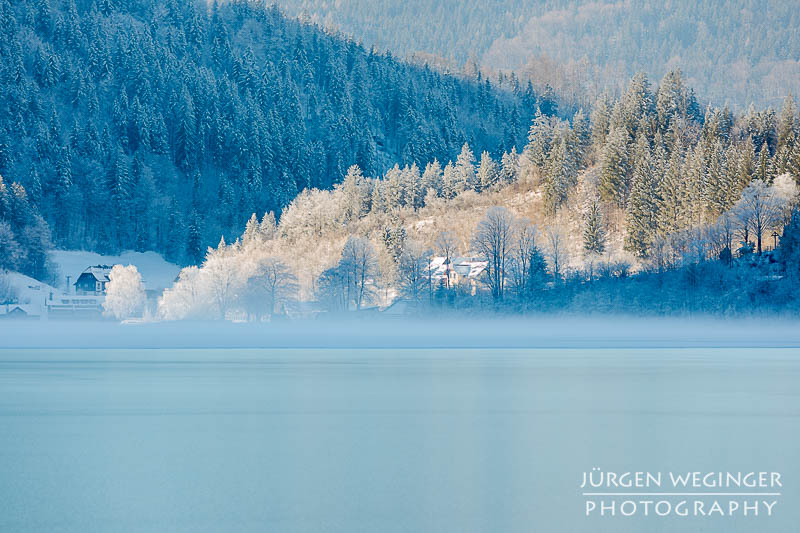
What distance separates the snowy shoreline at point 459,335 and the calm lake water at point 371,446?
37250mm

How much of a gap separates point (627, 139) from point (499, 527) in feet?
401

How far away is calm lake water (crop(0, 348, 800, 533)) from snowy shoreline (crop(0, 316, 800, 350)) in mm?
37250

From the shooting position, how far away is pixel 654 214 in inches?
4333

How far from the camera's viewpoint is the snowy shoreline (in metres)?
82.8

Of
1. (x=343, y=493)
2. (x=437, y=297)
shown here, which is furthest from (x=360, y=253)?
(x=343, y=493)

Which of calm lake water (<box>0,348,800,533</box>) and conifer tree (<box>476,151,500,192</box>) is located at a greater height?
conifer tree (<box>476,151,500,192</box>)

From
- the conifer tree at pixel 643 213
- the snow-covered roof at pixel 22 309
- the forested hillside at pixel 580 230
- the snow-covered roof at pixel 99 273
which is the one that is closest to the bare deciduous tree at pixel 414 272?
the forested hillside at pixel 580 230

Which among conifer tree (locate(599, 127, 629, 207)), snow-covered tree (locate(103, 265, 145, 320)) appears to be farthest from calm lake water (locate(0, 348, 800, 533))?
snow-covered tree (locate(103, 265, 145, 320))

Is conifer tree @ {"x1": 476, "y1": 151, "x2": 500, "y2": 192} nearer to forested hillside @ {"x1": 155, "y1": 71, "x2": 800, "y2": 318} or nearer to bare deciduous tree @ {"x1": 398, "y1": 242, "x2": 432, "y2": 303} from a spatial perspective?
forested hillside @ {"x1": 155, "y1": 71, "x2": 800, "y2": 318}

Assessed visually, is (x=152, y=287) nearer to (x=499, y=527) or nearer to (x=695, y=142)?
(x=695, y=142)

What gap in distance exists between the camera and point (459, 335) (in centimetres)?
9569

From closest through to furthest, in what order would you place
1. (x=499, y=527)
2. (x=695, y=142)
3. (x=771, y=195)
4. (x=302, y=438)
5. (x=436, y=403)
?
1. (x=499, y=527)
2. (x=302, y=438)
3. (x=436, y=403)
4. (x=771, y=195)
5. (x=695, y=142)

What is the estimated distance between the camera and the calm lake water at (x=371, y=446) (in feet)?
52.3

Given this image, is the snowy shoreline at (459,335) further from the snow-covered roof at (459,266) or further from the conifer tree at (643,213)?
the conifer tree at (643,213)
